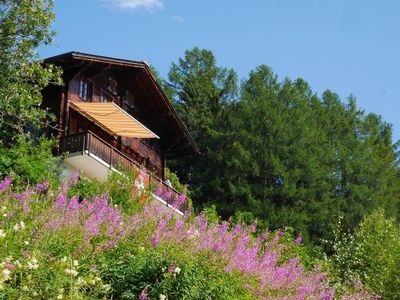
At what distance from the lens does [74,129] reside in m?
26.0

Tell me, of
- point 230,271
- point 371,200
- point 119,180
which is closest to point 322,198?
point 371,200

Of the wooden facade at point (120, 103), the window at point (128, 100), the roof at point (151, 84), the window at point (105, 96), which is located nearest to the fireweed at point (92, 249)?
the roof at point (151, 84)

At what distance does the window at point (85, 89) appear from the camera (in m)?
26.2

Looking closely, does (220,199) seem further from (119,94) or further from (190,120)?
(119,94)

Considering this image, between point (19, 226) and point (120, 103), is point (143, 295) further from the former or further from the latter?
point (120, 103)

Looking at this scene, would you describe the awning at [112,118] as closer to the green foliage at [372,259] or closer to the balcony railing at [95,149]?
the balcony railing at [95,149]

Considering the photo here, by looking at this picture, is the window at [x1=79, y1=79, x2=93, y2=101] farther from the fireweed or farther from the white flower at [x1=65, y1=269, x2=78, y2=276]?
the white flower at [x1=65, y1=269, x2=78, y2=276]

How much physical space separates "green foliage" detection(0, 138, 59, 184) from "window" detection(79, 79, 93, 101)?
5.39m

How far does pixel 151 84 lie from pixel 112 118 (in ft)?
16.7

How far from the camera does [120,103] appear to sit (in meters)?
29.5

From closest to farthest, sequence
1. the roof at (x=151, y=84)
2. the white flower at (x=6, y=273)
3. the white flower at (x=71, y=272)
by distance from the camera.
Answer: the white flower at (x=6, y=273), the white flower at (x=71, y=272), the roof at (x=151, y=84)

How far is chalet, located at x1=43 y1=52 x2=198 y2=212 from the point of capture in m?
23.7

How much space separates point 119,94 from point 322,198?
16930mm

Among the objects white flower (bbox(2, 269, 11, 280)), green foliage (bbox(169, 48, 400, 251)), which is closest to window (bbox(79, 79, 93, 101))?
green foliage (bbox(169, 48, 400, 251))
